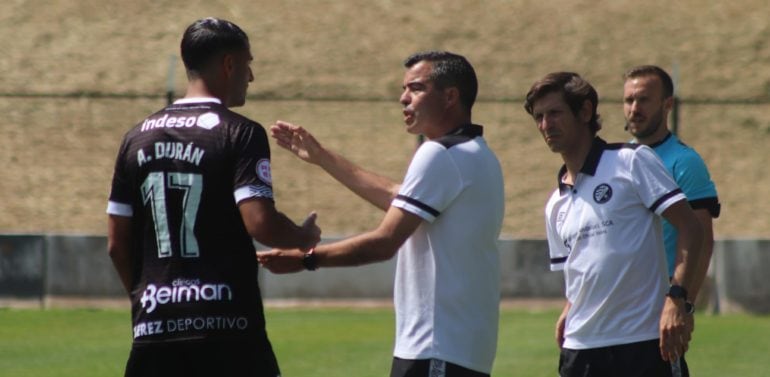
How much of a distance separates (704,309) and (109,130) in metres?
14.1

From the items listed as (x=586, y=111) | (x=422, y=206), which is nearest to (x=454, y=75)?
(x=422, y=206)

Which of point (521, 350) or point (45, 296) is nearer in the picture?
point (521, 350)

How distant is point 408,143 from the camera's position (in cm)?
2678

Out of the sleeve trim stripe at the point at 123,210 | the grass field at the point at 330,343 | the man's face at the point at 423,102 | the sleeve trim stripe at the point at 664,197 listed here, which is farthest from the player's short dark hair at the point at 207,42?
the grass field at the point at 330,343

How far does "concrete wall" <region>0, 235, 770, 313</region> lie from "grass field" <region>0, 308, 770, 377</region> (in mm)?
365

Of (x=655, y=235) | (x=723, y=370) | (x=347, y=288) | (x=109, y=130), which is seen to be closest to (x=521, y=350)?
(x=723, y=370)

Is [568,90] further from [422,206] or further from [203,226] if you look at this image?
[203,226]

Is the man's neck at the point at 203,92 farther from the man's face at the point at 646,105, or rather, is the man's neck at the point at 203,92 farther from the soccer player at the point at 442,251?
the man's face at the point at 646,105

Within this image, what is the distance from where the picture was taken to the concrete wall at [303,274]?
1688 centimetres

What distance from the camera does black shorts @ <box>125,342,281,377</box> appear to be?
4.97 m

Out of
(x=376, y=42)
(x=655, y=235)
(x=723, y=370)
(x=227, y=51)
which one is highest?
(x=376, y=42)

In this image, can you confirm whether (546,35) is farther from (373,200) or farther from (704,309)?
(373,200)

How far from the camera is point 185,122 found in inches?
197

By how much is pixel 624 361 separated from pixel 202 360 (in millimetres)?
1920
